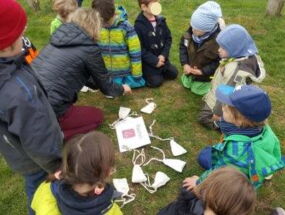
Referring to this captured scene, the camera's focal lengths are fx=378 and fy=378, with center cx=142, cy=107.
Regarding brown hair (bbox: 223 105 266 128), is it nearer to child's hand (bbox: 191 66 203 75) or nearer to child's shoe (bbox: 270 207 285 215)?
child's shoe (bbox: 270 207 285 215)

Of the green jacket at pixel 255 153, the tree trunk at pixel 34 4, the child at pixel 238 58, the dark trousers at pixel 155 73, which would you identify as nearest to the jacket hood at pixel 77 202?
the green jacket at pixel 255 153

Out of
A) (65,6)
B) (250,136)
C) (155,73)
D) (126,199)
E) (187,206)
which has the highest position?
(65,6)

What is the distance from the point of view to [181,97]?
516cm

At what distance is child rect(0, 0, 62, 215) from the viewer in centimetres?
244

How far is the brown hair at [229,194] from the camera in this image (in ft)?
7.36

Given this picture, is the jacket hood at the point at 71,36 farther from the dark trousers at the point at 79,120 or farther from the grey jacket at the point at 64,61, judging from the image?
the dark trousers at the point at 79,120

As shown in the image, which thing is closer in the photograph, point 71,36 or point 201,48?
point 71,36

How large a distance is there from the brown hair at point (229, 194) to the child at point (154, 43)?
9.89 ft

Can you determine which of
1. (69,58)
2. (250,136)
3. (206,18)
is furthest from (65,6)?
(250,136)

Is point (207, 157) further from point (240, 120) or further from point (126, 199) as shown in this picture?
point (126, 199)

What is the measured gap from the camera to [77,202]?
2.35 metres

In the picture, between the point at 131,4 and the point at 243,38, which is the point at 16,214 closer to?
the point at 243,38

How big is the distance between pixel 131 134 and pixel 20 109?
6.83 ft

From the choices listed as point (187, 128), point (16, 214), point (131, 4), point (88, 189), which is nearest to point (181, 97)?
point (187, 128)
